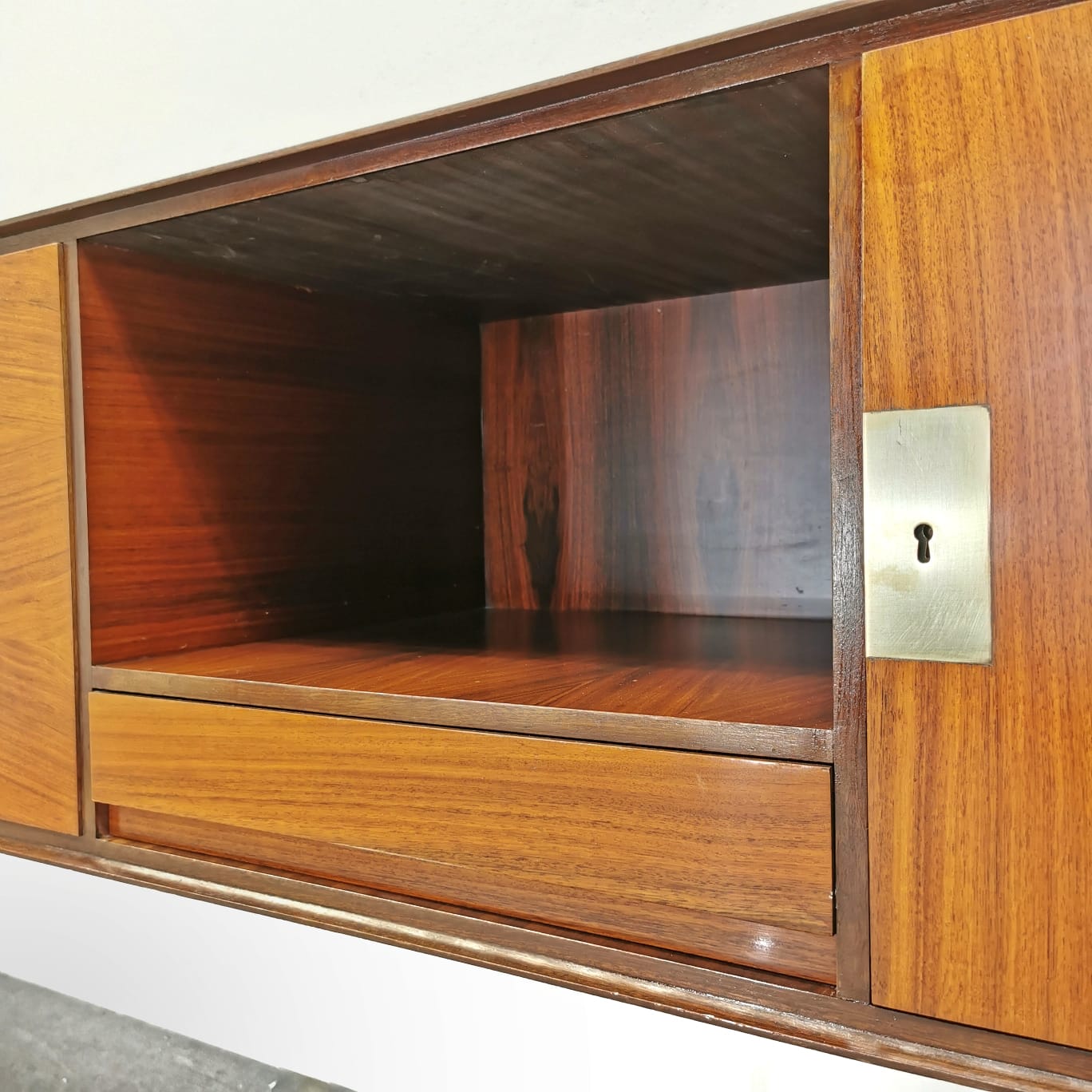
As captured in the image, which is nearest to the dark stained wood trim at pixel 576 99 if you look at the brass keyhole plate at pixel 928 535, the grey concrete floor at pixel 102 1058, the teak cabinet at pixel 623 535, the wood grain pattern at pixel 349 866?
the teak cabinet at pixel 623 535

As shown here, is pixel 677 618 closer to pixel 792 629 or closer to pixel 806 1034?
pixel 792 629

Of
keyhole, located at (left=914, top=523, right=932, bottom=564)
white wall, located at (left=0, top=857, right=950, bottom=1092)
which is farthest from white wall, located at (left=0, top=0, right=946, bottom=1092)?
keyhole, located at (left=914, top=523, right=932, bottom=564)

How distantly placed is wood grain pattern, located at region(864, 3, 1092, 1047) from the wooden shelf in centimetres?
6

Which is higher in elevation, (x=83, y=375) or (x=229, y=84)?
(x=229, y=84)

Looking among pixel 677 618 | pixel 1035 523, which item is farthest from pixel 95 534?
pixel 1035 523

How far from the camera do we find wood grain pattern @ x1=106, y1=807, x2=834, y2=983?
0.50 meters

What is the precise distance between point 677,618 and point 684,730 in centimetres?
44

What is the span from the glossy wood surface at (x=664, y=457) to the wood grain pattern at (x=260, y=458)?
5cm

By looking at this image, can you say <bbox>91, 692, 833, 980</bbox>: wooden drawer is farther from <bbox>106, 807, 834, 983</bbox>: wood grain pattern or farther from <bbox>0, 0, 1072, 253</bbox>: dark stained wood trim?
<bbox>0, 0, 1072, 253</bbox>: dark stained wood trim

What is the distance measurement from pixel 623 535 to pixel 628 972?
0.52 metres

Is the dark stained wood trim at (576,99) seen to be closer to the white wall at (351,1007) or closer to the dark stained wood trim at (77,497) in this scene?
the dark stained wood trim at (77,497)

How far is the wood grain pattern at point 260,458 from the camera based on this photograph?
0.74 meters

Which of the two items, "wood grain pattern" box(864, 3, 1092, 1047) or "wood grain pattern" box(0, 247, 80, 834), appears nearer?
"wood grain pattern" box(864, 3, 1092, 1047)

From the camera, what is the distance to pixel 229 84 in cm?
63
